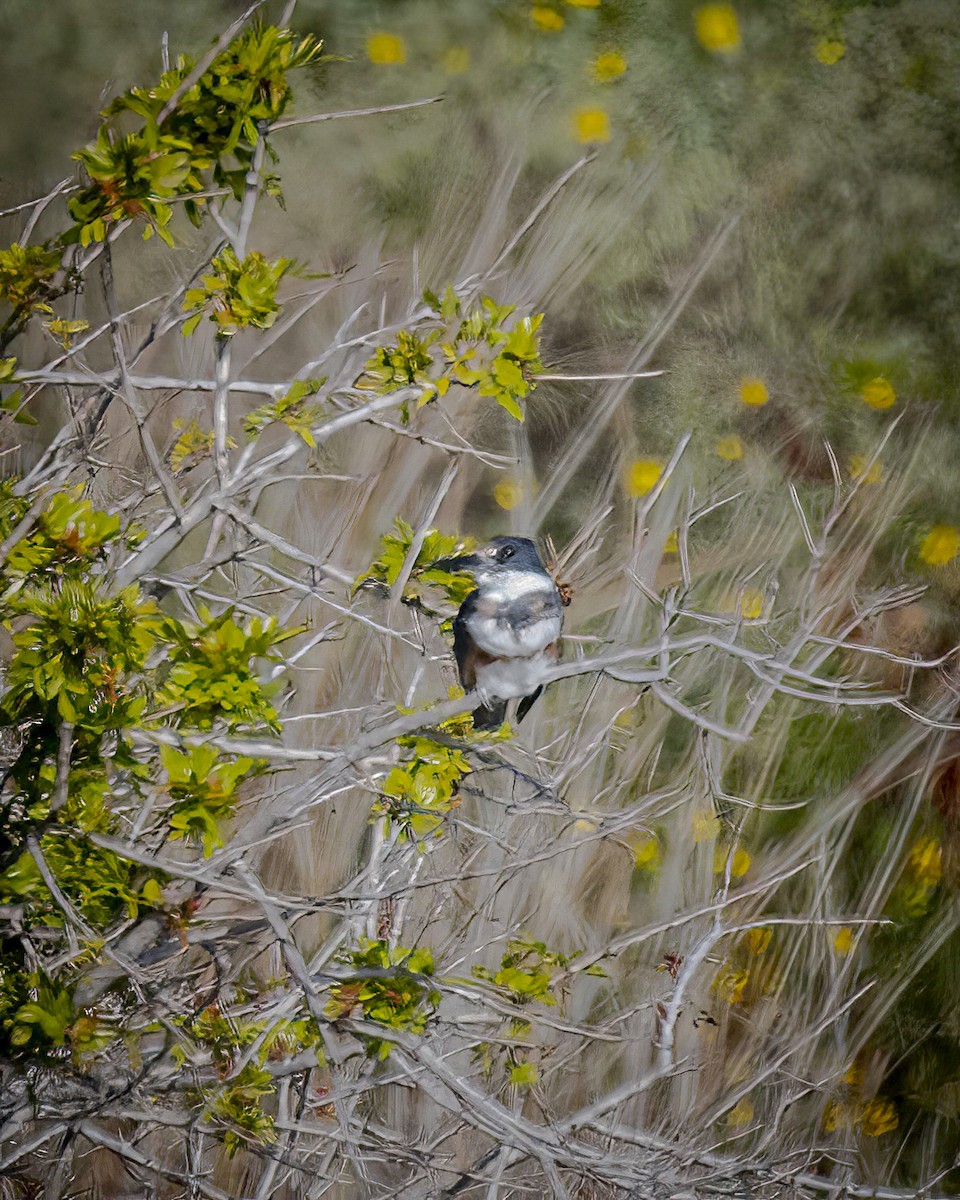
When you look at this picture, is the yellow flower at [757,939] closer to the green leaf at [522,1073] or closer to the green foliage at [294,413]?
the green leaf at [522,1073]

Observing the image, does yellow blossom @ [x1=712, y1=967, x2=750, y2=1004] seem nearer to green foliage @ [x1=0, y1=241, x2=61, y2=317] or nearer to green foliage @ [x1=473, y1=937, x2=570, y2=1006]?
green foliage @ [x1=473, y1=937, x2=570, y2=1006]

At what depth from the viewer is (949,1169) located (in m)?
1.37

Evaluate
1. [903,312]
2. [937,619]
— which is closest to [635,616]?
[937,619]

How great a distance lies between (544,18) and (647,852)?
3.57ft

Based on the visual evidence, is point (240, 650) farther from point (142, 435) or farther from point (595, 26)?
point (595, 26)

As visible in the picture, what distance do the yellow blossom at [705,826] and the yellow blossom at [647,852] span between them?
0.17 ft

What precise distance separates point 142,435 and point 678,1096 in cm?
111

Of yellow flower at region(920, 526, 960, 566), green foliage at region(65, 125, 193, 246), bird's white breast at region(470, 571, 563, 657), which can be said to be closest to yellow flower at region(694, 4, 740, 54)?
yellow flower at region(920, 526, 960, 566)

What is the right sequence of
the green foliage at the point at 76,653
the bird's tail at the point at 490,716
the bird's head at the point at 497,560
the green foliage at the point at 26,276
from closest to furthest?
the green foliage at the point at 76,653 < the green foliage at the point at 26,276 < the bird's head at the point at 497,560 < the bird's tail at the point at 490,716

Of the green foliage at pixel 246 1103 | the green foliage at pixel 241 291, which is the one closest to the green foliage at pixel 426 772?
the green foliage at pixel 246 1103

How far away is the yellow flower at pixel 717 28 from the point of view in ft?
4.61

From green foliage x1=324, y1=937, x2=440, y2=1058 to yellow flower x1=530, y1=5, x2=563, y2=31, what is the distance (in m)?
1.14

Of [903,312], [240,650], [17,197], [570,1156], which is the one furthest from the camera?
[903,312]

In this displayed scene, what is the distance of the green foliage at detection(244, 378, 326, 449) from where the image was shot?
2.73ft
